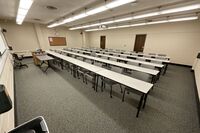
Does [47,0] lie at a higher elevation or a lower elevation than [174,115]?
higher

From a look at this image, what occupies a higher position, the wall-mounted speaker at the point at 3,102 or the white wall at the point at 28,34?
the white wall at the point at 28,34

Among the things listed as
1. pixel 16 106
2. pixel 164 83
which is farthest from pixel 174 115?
pixel 16 106

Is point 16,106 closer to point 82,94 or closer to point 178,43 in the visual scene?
point 82,94

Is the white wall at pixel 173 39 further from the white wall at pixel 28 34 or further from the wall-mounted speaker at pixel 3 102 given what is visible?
the wall-mounted speaker at pixel 3 102

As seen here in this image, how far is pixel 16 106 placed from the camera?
2.19 m

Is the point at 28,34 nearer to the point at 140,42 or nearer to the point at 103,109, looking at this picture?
the point at 103,109

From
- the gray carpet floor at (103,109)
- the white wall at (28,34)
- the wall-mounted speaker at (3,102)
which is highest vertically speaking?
the white wall at (28,34)

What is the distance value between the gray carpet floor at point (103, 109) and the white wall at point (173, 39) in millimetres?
3648

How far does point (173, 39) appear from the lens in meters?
5.93

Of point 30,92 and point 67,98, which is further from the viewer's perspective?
point 30,92

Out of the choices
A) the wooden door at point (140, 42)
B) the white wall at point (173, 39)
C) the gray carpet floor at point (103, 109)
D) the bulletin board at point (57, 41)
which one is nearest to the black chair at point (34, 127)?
the gray carpet floor at point (103, 109)

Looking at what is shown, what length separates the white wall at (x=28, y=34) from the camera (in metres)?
6.97

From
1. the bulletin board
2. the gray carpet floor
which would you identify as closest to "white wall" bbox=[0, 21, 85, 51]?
the bulletin board

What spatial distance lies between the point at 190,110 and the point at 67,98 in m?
3.21
